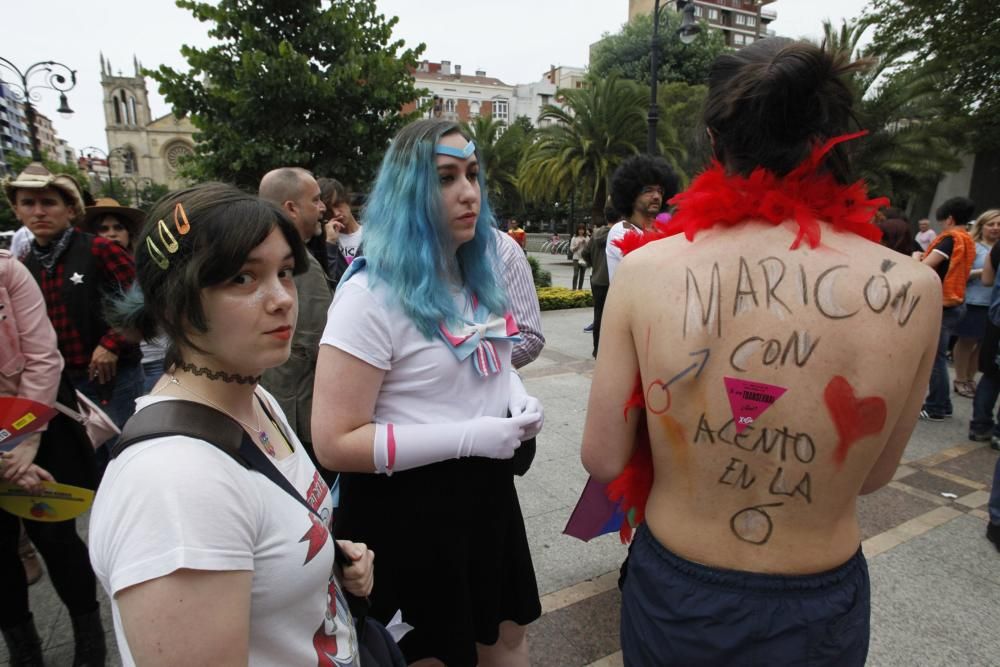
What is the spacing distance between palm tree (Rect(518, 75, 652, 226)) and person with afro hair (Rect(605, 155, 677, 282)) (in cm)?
1814

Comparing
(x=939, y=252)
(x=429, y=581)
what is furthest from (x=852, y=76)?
(x=939, y=252)

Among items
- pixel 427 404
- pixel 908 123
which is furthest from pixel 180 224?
pixel 908 123

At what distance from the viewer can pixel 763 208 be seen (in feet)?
3.62

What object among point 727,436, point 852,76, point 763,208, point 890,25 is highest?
point 890,25

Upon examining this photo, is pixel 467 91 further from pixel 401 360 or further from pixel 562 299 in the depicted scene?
pixel 401 360

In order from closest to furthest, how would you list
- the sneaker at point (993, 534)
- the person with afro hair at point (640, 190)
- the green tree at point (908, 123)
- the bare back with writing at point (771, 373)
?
the bare back with writing at point (771, 373), the sneaker at point (993, 534), the person with afro hair at point (640, 190), the green tree at point (908, 123)

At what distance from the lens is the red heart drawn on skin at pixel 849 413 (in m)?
1.05

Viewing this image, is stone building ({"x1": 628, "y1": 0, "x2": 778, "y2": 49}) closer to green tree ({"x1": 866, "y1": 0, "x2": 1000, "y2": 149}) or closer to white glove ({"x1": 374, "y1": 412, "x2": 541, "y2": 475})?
green tree ({"x1": 866, "y1": 0, "x2": 1000, "y2": 149})

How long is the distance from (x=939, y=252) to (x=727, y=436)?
5.25 meters

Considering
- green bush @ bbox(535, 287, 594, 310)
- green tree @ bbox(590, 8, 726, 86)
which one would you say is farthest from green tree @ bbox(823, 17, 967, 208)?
green tree @ bbox(590, 8, 726, 86)

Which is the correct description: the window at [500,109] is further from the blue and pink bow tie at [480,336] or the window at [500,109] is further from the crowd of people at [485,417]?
the crowd of people at [485,417]

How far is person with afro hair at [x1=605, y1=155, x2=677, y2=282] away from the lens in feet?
14.3

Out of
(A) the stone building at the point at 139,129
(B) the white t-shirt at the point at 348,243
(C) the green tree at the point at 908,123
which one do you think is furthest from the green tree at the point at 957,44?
(A) the stone building at the point at 139,129

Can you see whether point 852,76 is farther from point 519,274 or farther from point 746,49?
point 519,274
